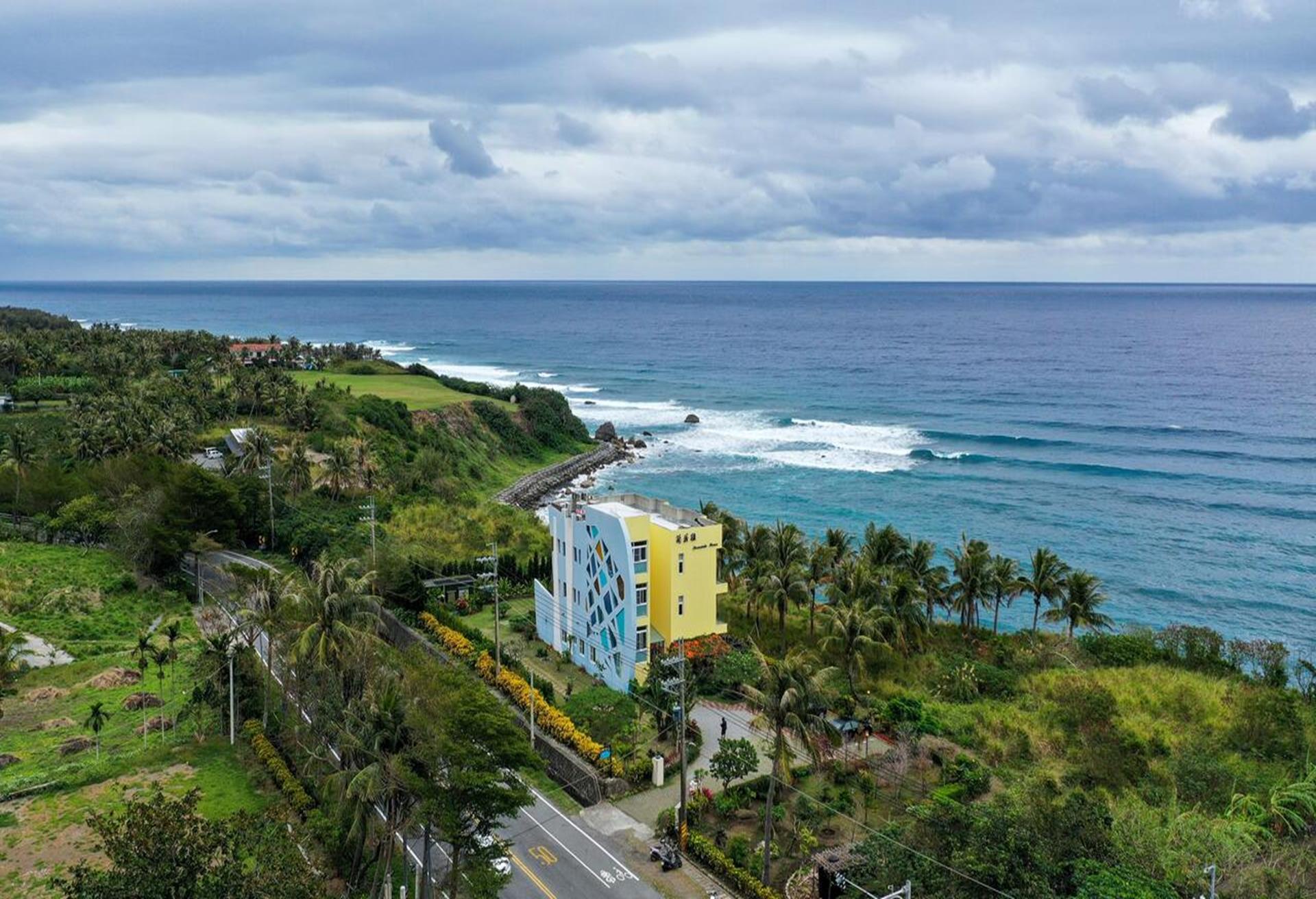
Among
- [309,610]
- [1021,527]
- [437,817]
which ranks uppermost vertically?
[309,610]

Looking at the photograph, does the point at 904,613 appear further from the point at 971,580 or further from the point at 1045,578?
the point at 1045,578

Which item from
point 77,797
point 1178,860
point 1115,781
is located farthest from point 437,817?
point 1115,781

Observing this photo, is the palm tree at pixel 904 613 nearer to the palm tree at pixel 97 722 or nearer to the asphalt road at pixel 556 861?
the asphalt road at pixel 556 861

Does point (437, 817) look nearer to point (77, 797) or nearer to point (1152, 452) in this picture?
point (77, 797)

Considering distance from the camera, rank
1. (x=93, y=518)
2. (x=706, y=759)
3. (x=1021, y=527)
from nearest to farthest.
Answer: (x=706, y=759) < (x=93, y=518) < (x=1021, y=527)

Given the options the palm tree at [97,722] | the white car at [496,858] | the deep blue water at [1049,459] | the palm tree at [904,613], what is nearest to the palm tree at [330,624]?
the palm tree at [97,722]

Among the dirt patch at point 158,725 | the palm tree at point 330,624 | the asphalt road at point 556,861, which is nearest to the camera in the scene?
the asphalt road at point 556,861

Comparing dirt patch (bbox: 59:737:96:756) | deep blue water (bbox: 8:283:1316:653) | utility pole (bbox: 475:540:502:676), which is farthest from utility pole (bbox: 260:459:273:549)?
deep blue water (bbox: 8:283:1316:653)

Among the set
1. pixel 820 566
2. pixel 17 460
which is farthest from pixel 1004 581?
pixel 17 460
